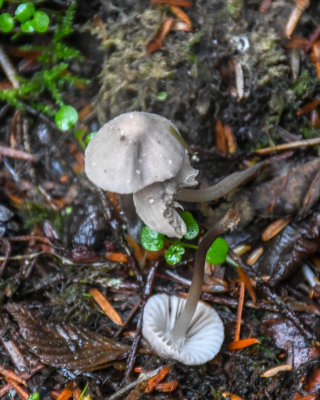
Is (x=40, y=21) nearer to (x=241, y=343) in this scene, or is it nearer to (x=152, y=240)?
(x=152, y=240)

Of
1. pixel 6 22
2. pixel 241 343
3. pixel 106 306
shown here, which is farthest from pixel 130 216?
pixel 6 22

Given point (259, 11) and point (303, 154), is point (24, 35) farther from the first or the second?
point (303, 154)

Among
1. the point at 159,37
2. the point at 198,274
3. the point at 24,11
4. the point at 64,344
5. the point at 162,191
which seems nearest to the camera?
the point at 162,191

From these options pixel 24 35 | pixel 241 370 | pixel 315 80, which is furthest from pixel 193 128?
pixel 241 370

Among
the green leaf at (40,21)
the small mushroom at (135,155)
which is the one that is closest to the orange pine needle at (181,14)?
the green leaf at (40,21)

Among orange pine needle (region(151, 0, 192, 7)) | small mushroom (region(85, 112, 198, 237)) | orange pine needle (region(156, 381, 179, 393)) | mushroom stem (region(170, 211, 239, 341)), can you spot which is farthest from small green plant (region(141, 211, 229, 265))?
orange pine needle (region(151, 0, 192, 7))
